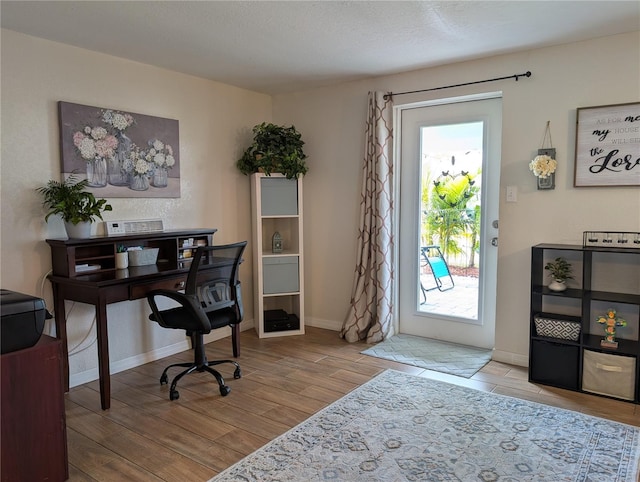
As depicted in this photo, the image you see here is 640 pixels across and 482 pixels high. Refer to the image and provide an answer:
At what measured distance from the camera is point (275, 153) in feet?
13.6

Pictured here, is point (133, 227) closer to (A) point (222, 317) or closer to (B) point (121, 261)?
(B) point (121, 261)

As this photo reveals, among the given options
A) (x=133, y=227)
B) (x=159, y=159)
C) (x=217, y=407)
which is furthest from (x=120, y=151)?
(x=217, y=407)

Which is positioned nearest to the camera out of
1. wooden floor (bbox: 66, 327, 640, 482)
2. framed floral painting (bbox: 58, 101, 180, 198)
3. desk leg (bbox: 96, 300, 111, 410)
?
wooden floor (bbox: 66, 327, 640, 482)

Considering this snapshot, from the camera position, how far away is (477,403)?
2.82m

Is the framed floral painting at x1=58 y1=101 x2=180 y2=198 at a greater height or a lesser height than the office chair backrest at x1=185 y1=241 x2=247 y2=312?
greater

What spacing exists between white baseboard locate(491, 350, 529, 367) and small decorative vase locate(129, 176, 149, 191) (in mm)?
3070

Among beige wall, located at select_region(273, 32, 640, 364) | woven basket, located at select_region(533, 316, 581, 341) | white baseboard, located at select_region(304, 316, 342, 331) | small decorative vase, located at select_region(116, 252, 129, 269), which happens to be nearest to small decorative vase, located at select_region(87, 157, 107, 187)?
small decorative vase, located at select_region(116, 252, 129, 269)

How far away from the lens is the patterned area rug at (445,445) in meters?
2.11

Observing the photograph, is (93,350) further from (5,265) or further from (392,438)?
(392,438)

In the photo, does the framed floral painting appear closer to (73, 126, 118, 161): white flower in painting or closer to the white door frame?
(73, 126, 118, 161): white flower in painting

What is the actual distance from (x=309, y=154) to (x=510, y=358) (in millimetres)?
2632

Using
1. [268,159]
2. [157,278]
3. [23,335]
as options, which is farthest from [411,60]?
[23,335]

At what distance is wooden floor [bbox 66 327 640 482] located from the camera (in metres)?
2.26

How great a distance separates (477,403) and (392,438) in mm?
719
